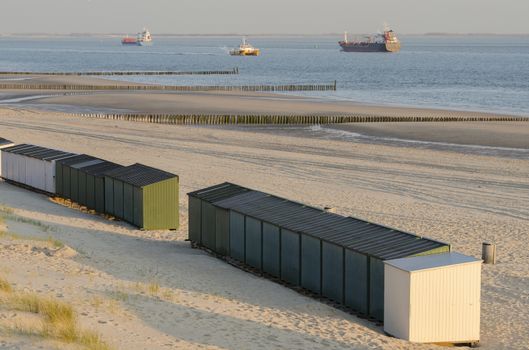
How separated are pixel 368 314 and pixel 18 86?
106m

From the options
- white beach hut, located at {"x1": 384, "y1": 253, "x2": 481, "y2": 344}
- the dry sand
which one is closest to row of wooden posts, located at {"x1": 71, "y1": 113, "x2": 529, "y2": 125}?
the dry sand

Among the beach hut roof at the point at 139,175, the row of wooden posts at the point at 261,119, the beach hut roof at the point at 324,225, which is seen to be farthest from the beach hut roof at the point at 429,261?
the row of wooden posts at the point at 261,119

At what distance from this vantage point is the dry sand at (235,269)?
21078 mm

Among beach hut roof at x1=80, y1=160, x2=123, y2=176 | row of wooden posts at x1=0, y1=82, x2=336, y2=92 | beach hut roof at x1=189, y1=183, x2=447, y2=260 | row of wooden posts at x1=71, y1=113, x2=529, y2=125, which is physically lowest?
row of wooden posts at x1=71, y1=113, x2=529, y2=125

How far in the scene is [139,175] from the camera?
119ft

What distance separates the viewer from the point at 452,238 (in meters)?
32.8

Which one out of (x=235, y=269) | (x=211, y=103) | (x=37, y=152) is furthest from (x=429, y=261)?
(x=211, y=103)

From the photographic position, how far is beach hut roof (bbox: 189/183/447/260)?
23.3m

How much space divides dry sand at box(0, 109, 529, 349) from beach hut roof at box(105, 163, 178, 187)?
186 centimetres

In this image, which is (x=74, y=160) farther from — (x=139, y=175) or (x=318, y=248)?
(x=318, y=248)

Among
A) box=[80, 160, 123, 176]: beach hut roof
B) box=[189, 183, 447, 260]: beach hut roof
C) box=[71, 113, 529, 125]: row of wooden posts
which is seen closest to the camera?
box=[189, 183, 447, 260]: beach hut roof

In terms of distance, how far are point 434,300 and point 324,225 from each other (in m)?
5.83

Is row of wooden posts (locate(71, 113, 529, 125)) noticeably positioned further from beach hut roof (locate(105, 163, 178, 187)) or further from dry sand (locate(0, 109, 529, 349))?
beach hut roof (locate(105, 163, 178, 187))

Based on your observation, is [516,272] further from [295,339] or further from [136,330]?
[136,330]
